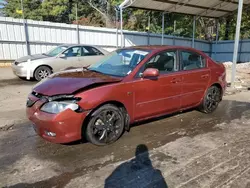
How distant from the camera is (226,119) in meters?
5.13

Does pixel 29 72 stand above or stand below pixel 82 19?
below

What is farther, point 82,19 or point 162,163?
point 82,19

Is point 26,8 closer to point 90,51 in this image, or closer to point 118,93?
point 90,51

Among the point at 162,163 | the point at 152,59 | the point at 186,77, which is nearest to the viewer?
the point at 162,163

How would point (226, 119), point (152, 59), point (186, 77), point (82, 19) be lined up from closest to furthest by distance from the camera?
point (152, 59) → point (186, 77) → point (226, 119) → point (82, 19)

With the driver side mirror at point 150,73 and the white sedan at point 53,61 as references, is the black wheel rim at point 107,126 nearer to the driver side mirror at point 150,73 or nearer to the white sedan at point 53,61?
the driver side mirror at point 150,73

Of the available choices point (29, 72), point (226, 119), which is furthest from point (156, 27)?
point (226, 119)

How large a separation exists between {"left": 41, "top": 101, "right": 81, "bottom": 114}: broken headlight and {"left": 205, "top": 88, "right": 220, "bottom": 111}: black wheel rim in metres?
3.37

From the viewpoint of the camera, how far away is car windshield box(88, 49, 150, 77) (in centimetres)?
411

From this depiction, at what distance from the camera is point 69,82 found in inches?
141

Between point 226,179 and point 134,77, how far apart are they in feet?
6.83

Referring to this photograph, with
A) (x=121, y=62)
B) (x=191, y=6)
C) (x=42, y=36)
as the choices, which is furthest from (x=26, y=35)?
(x=191, y=6)

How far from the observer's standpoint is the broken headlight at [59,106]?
10.7 ft

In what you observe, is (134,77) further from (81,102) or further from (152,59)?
(81,102)
